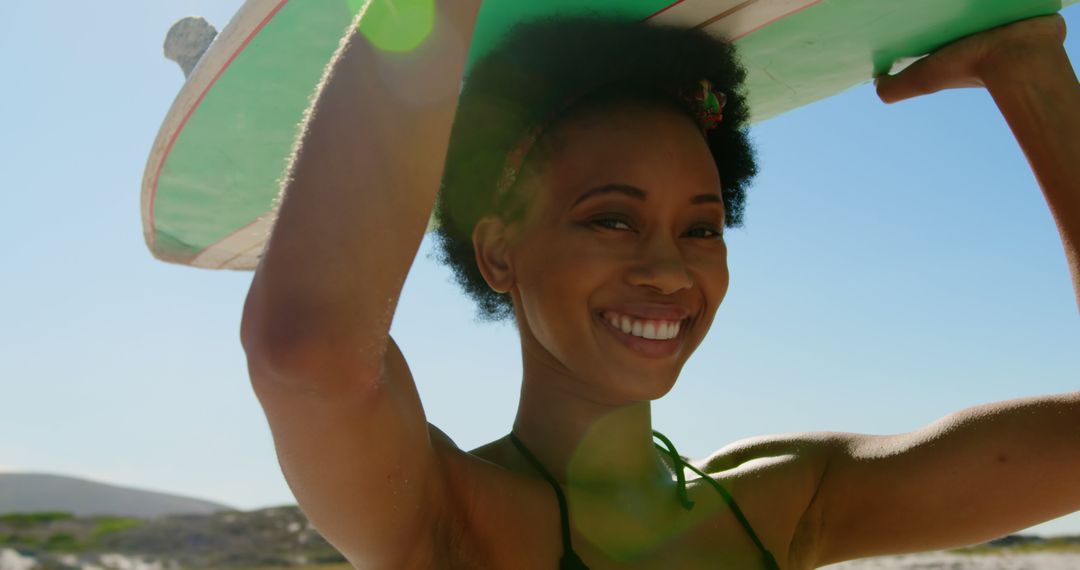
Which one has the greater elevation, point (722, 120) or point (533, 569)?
point (722, 120)

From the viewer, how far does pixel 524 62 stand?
2162 mm

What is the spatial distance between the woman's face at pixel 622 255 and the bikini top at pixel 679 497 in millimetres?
217

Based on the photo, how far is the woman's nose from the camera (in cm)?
188

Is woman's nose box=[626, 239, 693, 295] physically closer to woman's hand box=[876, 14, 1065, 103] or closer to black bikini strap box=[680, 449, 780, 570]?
black bikini strap box=[680, 449, 780, 570]

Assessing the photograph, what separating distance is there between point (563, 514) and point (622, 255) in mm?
595

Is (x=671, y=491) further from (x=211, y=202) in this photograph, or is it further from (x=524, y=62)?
(x=211, y=202)

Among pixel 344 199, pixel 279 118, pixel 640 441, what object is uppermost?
pixel 279 118

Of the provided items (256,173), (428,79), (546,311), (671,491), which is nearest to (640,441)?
(671,491)

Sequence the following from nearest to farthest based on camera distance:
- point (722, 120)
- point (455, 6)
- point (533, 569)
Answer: point (455, 6)
point (533, 569)
point (722, 120)

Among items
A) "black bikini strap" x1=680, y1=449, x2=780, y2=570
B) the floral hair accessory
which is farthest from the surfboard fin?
"black bikini strap" x1=680, y1=449, x2=780, y2=570

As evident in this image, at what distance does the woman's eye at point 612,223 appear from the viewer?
1.93 metres

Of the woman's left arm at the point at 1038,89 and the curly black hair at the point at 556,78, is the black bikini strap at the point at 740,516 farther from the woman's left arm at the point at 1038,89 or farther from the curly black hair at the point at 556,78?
the woman's left arm at the point at 1038,89

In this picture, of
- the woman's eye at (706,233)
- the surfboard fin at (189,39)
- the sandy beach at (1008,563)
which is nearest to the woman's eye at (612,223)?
the woman's eye at (706,233)

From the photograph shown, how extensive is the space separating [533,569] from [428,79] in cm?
108
